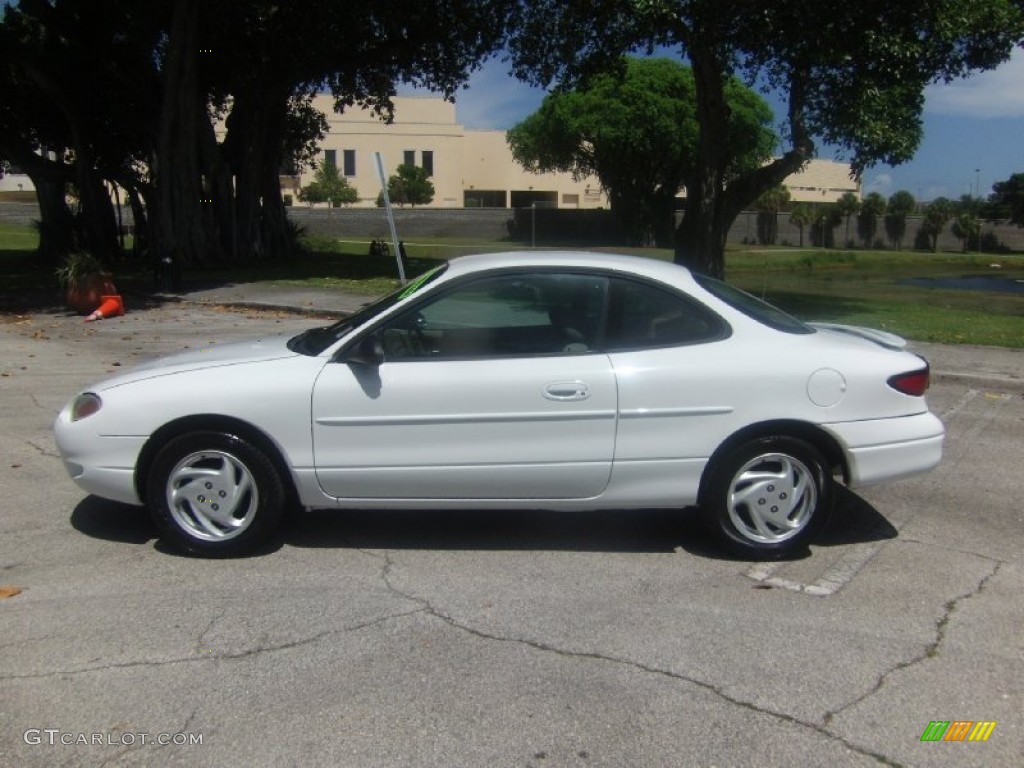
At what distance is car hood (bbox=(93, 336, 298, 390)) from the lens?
479 centimetres

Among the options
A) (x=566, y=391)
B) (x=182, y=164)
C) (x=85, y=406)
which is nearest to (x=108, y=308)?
(x=182, y=164)

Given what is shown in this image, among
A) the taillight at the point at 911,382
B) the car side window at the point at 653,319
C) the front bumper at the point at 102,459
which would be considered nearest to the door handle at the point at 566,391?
the car side window at the point at 653,319

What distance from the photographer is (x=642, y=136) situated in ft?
156

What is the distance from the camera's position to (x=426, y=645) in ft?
12.8

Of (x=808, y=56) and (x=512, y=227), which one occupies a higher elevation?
(x=808, y=56)

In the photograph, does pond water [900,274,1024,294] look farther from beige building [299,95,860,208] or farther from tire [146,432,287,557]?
beige building [299,95,860,208]

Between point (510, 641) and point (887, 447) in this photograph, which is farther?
point (887, 447)

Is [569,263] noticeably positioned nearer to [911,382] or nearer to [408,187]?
[911,382]

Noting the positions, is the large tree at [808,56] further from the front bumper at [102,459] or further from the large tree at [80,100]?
the large tree at [80,100]

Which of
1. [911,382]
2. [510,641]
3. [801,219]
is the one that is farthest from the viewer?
[801,219]

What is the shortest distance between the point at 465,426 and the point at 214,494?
4.30 ft

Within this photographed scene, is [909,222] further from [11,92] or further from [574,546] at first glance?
[574,546]

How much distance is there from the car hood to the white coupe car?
0.10 ft

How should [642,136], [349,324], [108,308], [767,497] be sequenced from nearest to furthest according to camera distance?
[767,497]
[349,324]
[108,308]
[642,136]
